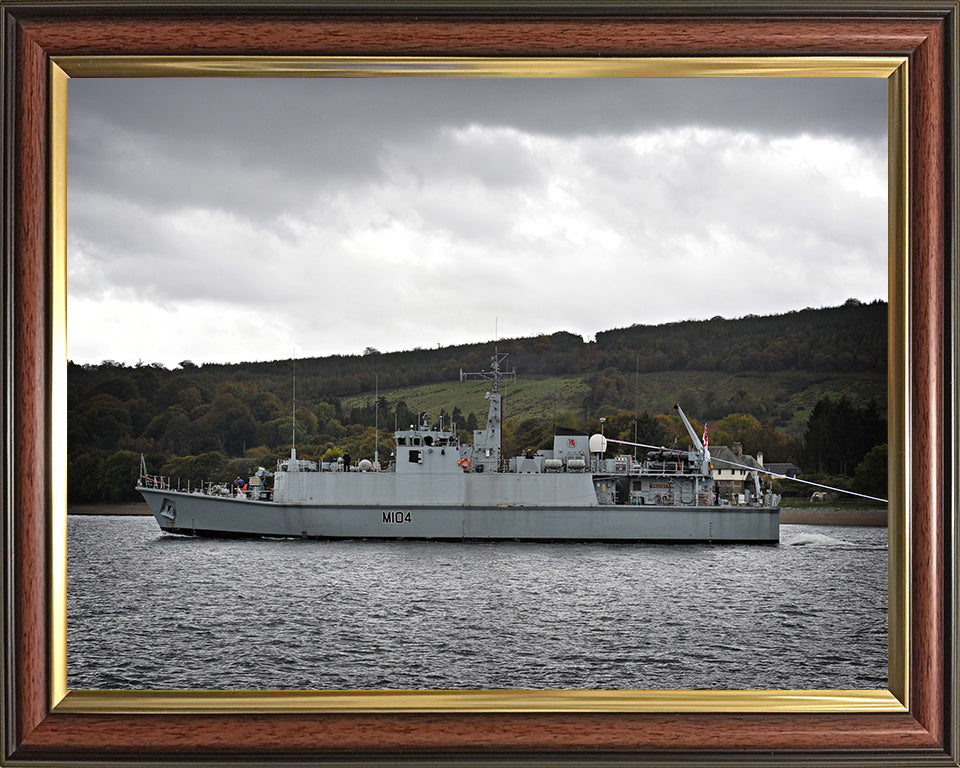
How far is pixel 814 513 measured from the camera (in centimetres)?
394

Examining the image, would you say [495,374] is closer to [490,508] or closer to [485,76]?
[485,76]

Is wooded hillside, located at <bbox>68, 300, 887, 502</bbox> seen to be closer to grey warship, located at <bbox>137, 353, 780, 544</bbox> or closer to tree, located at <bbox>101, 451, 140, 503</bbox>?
tree, located at <bbox>101, 451, 140, 503</bbox>

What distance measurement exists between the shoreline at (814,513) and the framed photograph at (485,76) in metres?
0.22

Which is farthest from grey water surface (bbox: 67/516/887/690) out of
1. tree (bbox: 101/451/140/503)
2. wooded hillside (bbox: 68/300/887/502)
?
wooded hillside (bbox: 68/300/887/502)

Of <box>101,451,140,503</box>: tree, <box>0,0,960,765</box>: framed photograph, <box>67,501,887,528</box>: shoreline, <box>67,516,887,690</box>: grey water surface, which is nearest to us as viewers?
Answer: <box>0,0,960,765</box>: framed photograph

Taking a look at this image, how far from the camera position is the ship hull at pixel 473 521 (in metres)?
15.2

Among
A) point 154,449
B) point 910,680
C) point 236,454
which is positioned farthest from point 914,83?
point 236,454

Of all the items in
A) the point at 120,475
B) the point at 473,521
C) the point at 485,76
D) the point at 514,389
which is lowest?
the point at 473,521

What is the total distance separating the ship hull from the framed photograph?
12.6 metres

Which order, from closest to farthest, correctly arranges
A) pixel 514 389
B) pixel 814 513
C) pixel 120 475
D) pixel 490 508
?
pixel 120 475 → pixel 814 513 → pixel 514 389 → pixel 490 508

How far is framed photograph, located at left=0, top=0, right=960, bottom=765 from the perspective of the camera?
2271 millimetres

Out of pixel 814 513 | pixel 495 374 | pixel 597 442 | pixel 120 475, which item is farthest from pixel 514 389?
pixel 120 475

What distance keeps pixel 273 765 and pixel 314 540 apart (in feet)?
46.5

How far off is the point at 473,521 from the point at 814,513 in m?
11.7
